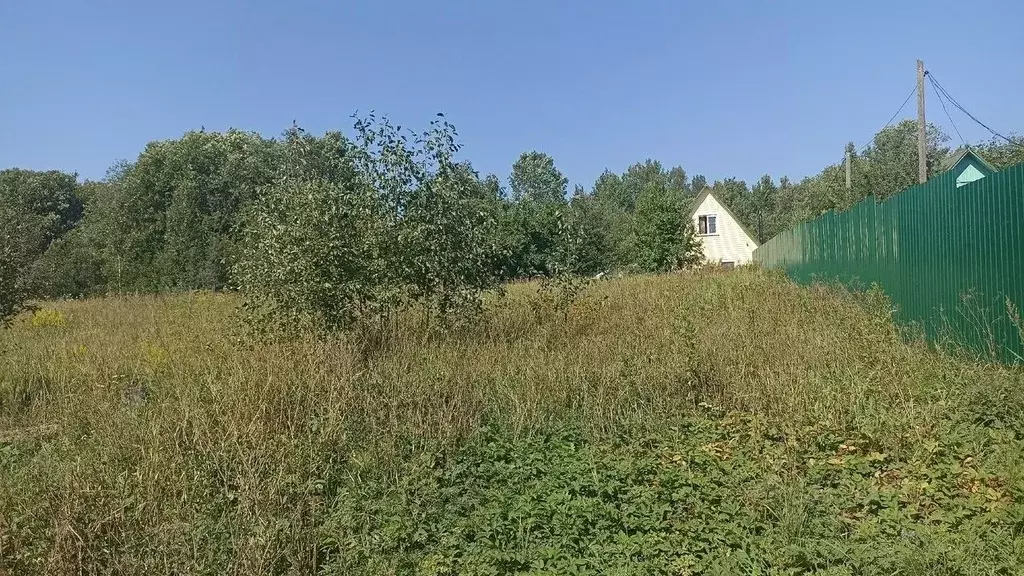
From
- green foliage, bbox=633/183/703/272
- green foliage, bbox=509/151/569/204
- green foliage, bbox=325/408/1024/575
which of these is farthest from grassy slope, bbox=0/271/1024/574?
green foliage, bbox=509/151/569/204

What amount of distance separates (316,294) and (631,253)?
115ft

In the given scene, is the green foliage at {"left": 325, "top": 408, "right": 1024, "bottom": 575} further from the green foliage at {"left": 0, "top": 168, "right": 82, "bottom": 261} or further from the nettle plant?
the green foliage at {"left": 0, "top": 168, "right": 82, "bottom": 261}

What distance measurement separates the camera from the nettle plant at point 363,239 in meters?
6.35

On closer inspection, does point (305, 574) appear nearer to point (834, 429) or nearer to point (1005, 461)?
point (834, 429)

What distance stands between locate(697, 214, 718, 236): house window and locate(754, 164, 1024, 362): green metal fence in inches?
1372

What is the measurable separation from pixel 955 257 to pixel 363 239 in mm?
6227

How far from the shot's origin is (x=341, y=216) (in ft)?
21.7

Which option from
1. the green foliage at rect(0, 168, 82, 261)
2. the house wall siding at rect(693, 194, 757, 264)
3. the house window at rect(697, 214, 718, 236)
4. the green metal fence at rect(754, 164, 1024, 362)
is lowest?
the green metal fence at rect(754, 164, 1024, 362)

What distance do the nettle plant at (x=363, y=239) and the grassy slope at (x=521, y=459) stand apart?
755mm

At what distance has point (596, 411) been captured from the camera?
4691 millimetres

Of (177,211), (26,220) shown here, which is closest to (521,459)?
(26,220)

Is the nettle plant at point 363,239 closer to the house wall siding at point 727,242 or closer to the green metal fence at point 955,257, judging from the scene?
the green metal fence at point 955,257

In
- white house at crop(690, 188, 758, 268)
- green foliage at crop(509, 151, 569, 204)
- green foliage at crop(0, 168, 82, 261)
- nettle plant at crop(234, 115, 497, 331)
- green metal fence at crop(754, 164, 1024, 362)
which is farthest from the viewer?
green foliage at crop(509, 151, 569, 204)

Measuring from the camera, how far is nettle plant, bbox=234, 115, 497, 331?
635cm
